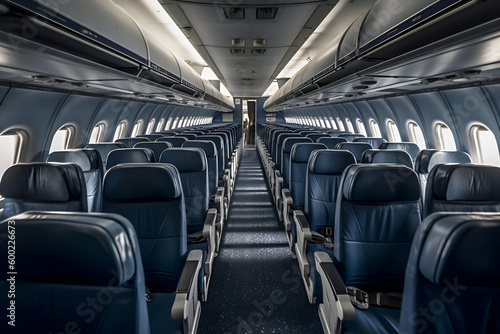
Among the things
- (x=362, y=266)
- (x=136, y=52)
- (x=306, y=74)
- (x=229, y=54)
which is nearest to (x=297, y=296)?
(x=362, y=266)

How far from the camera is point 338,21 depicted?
4.95 meters

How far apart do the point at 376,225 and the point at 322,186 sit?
3.61 ft

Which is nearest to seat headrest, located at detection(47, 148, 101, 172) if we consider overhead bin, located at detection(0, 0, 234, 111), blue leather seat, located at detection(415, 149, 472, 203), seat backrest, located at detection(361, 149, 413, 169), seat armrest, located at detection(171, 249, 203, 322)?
overhead bin, located at detection(0, 0, 234, 111)

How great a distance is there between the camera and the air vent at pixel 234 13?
3216mm

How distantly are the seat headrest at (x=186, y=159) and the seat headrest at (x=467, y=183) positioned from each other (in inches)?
100

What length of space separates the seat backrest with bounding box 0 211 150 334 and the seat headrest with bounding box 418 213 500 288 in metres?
1.13

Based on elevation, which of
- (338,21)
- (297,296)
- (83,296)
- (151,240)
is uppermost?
(338,21)

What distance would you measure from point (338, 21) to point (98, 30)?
4.27 meters

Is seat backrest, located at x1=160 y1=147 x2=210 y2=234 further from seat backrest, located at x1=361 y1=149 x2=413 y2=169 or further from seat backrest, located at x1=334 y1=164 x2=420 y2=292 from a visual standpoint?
seat backrest, located at x1=361 y1=149 x2=413 y2=169

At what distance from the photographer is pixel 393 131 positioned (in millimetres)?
8406

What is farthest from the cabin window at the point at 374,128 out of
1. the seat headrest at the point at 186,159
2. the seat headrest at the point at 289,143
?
the seat headrest at the point at 186,159

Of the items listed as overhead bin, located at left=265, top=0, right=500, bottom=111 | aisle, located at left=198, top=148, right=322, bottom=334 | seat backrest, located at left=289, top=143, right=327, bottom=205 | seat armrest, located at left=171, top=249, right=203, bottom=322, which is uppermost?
overhead bin, located at left=265, top=0, right=500, bottom=111

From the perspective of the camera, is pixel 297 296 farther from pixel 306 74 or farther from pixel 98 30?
pixel 306 74

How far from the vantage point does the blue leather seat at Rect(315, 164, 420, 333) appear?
2180 mm
